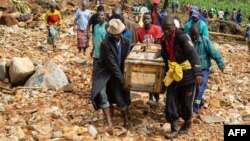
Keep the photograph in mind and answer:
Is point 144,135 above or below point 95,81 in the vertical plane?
below

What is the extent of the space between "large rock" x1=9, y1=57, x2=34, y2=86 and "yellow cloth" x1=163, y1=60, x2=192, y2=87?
3.33 m

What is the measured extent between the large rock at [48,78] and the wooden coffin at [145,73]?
2.41 metres

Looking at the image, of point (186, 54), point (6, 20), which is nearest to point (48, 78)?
point (186, 54)

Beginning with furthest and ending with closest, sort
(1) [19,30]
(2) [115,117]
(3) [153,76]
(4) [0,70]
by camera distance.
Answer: (1) [19,30] < (4) [0,70] < (2) [115,117] < (3) [153,76]

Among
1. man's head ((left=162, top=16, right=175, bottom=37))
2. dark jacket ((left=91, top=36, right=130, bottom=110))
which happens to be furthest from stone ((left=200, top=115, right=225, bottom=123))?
man's head ((left=162, top=16, right=175, bottom=37))

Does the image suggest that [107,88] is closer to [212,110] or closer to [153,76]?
[153,76]

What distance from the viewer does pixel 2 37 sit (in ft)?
43.0

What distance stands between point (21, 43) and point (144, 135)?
7686 millimetres

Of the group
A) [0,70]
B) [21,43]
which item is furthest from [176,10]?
[0,70]

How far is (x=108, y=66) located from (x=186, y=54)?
3.31 ft

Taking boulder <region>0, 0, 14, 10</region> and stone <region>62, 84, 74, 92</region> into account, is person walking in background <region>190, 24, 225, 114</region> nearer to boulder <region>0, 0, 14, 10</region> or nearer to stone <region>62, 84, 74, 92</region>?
stone <region>62, 84, 74, 92</region>

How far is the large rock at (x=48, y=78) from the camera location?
771cm

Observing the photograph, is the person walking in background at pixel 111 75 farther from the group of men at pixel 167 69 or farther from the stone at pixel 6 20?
the stone at pixel 6 20

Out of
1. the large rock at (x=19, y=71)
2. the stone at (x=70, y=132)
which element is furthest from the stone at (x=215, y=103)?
the large rock at (x=19, y=71)
